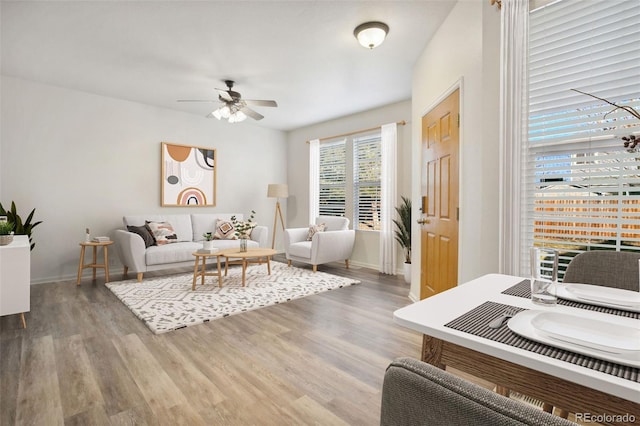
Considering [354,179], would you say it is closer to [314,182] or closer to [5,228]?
[314,182]

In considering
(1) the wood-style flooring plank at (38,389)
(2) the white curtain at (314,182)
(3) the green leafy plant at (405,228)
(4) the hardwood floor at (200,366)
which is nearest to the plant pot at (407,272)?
(3) the green leafy plant at (405,228)

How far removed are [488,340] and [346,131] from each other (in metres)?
5.36

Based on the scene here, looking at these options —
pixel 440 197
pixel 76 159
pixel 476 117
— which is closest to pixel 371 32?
pixel 476 117

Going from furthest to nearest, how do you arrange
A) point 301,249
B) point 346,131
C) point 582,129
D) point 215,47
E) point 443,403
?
point 346,131 < point 301,249 < point 215,47 < point 582,129 < point 443,403

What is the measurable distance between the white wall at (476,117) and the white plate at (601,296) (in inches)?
40.2

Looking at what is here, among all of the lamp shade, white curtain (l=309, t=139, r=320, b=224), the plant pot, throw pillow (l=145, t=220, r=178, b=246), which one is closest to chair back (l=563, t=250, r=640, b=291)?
the plant pot

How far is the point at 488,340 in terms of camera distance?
0.75 m

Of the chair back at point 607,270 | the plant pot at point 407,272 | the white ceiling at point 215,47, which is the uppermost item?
the white ceiling at point 215,47

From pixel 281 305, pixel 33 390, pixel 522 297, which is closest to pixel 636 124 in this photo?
pixel 522 297

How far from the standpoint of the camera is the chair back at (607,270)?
125 centimetres

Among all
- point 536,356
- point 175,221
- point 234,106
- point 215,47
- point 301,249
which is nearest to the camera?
point 536,356

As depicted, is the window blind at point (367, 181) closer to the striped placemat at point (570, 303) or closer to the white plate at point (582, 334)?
the striped placemat at point (570, 303)

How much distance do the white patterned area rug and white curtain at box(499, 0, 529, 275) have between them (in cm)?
233

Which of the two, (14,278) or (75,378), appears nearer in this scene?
(75,378)
